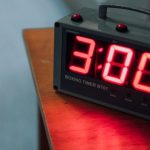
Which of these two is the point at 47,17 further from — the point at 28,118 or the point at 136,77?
the point at 136,77

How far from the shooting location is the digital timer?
2.29 feet

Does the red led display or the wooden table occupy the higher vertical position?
the red led display

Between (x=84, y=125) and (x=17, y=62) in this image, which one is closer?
(x=84, y=125)

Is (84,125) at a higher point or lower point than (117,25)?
lower

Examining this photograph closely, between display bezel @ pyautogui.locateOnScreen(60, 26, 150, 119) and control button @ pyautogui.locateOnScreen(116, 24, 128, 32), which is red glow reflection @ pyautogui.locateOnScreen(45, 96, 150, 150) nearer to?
display bezel @ pyautogui.locateOnScreen(60, 26, 150, 119)

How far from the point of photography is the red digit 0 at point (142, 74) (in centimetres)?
69

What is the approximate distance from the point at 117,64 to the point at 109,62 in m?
0.02

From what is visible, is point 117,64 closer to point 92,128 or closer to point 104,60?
point 104,60

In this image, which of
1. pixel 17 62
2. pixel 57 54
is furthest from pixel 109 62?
pixel 17 62

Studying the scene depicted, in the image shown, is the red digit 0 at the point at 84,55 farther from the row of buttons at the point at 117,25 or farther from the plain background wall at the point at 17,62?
the plain background wall at the point at 17,62

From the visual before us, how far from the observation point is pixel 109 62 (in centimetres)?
73

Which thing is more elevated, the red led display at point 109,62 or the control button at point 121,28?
the control button at point 121,28

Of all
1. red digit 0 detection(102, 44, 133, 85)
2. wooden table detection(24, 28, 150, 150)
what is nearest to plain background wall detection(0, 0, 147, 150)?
wooden table detection(24, 28, 150, 150)

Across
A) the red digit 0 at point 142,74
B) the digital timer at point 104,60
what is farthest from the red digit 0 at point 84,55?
the red digit 0 at point 142,74
